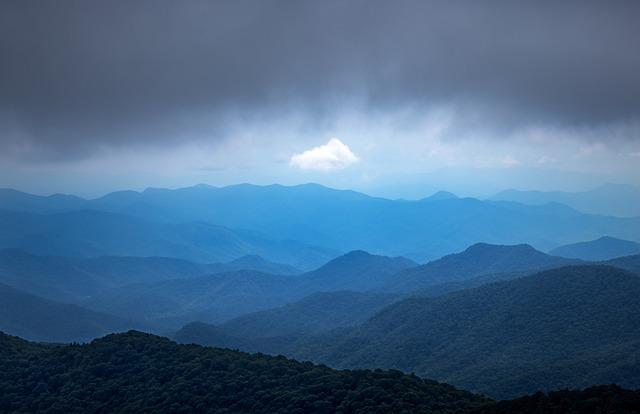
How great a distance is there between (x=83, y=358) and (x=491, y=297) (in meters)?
68.8

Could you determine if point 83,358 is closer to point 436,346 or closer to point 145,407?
point 145,407

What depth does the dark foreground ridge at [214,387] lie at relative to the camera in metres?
33.6

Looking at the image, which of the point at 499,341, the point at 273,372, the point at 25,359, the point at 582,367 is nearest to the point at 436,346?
the point at 499,341

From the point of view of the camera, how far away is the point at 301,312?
142750mm

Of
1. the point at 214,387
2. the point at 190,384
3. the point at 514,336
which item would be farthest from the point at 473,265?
the point at 214,387

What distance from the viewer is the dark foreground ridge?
33.6m

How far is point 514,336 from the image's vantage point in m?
83.4

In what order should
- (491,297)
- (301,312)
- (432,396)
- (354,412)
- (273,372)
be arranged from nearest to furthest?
1. (354,412)
2. (432,396)
3. (273,372)
4. (491,297)
5. (301,312)

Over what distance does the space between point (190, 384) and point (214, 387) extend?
81.1 inches

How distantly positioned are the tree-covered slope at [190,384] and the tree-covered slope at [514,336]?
94.5ft

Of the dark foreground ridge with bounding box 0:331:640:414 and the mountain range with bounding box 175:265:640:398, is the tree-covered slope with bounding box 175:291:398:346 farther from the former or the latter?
the dark foreground ridge with bounding box 0:331:640:414

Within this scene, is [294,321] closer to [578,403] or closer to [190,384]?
[190,384]

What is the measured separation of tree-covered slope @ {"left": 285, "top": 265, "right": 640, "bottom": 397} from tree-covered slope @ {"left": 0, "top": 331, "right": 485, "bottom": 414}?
28.8 metres

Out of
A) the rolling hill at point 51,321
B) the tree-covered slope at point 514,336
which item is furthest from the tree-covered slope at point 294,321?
the rolling hill at point 51,321
